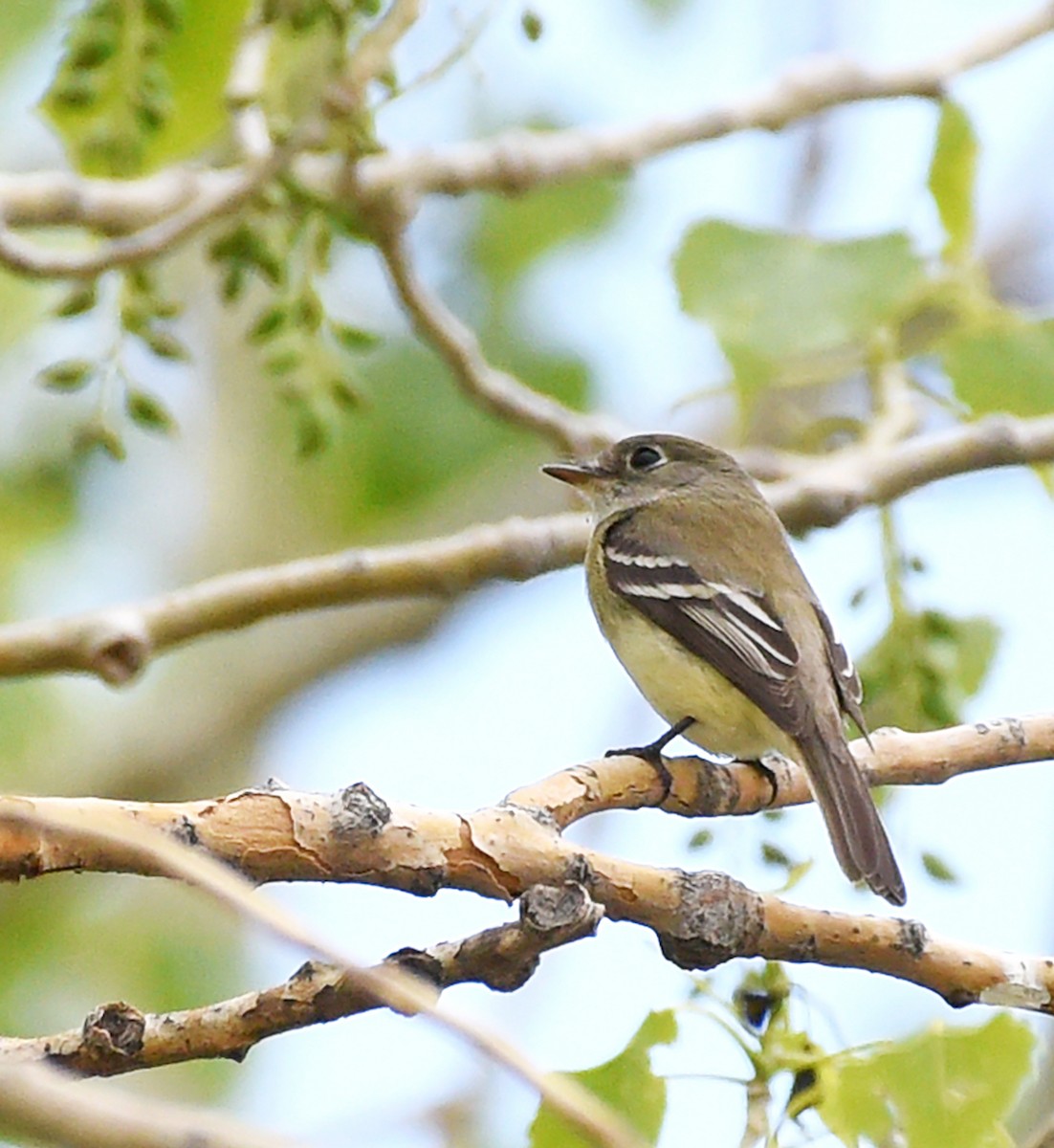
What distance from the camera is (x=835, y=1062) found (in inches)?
93.5

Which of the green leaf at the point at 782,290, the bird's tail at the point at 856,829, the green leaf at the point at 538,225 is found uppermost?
the green leaf at the point at 782,290

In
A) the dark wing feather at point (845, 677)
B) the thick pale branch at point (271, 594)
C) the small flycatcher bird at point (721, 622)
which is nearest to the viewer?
the thick pale branch at point (271, 594)

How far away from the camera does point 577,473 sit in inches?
191

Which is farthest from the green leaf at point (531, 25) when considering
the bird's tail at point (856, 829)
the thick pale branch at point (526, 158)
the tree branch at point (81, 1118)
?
the tree branch at point (81, 1118)

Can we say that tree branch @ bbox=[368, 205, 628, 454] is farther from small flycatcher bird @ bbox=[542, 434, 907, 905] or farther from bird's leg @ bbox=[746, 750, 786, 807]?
bird's leg @ bbox=[746, 750, 786, 807]

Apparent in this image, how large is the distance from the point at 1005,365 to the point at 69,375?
73.7 inches

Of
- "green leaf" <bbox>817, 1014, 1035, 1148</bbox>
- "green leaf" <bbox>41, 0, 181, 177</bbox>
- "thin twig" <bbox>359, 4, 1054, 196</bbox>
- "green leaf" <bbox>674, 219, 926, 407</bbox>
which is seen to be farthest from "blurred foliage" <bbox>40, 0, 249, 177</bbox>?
"green leaf" <bbox>817, 1014, 1035, 1148</bbox>

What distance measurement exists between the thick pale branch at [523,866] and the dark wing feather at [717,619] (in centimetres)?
125

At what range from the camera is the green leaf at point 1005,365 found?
3.84 metres

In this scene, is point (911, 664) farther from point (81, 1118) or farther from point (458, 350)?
point (81, 1118)

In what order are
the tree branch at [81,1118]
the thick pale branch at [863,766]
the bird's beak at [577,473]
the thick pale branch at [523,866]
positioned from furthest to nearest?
the bird's beak at [577,473] < the thick pale branch at [863,766] < the thick pale branch at [523,866] < the tree branch at [81,1118]

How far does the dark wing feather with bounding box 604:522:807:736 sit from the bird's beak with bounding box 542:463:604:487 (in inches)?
7.2

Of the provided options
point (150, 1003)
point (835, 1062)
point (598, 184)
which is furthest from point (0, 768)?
point (835, 1062)

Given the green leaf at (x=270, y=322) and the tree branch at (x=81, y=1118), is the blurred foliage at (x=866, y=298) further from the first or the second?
the tree branch at (x=81, y=1118)
